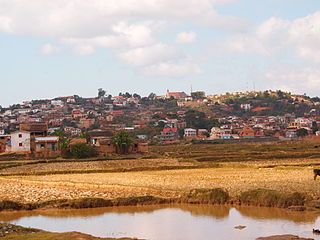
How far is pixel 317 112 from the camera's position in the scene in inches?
7160

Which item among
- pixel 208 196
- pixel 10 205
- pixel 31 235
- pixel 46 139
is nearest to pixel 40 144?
pixel 46 139

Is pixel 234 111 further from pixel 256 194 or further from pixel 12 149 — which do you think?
pixel 256 194

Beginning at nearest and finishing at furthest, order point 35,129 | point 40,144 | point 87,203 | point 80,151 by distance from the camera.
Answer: point 87,203
point 80,151
point 40,144
point 35,129

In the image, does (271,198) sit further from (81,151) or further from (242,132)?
(242,132)

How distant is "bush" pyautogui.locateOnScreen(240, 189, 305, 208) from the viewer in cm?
2431

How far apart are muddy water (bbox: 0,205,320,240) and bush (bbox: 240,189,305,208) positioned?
1.78ft

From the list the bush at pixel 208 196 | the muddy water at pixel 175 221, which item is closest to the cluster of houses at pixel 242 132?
the bush at pixel 208 196

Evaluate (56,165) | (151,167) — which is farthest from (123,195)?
(56,165)

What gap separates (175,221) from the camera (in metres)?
22.9

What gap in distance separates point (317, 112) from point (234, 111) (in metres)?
26.2

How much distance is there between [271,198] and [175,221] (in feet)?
15.5

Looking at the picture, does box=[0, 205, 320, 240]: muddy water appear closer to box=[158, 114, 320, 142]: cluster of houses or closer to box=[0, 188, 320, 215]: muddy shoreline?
box=[0, 188, 320, 215]: muddy shoreline

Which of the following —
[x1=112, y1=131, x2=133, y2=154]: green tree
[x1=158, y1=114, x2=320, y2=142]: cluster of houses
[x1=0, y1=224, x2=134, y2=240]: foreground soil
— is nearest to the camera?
[x1=0, y1=224, x2=134, y2=240]: foreground soil

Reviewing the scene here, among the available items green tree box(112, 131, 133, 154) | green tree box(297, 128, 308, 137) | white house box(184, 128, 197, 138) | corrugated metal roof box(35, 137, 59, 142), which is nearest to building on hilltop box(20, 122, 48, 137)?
corrugated metal roof box(35, 137, 59, 142)
